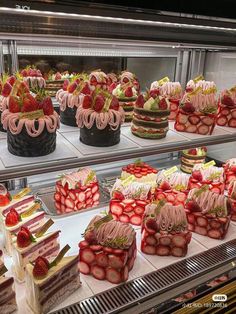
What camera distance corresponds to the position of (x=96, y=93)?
1.52 m

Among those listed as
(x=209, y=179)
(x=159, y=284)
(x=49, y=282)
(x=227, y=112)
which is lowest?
(x=159, y=284)

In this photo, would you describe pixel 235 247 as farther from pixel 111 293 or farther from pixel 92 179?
pixel 92 179

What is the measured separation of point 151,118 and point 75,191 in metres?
0.69

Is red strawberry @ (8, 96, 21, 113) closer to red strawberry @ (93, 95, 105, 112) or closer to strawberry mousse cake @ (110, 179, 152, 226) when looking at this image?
red strawberry @ (93, 95, 105, 112)

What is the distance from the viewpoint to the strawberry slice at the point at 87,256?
1531mm

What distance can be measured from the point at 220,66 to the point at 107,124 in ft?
5.53

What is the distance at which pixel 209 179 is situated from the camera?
2.21 meters

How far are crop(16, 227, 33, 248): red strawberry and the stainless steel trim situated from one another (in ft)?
1.00

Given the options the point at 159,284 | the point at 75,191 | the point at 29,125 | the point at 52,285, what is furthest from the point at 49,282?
the point at 75,191

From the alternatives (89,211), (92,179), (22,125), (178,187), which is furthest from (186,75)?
(22,125)

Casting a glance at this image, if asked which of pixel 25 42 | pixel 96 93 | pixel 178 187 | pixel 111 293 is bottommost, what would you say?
pixel 111 293

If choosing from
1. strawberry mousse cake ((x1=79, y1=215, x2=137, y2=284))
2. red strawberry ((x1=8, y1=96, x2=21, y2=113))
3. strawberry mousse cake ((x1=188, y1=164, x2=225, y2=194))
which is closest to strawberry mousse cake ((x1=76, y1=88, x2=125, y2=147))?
red strawberry ((x1=8, y1=96, x2=21, y2=113))

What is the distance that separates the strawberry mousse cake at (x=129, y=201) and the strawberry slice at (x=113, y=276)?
441mm

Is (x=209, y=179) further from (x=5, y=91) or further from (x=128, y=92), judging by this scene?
(x=5, y=91)
